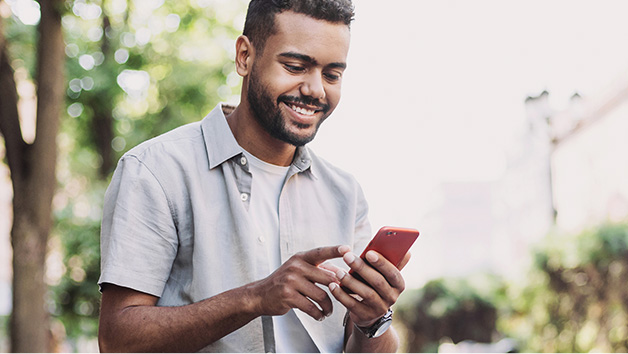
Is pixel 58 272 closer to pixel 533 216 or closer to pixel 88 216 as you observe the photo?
pixel 88 216

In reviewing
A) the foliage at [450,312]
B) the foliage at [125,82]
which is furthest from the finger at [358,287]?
the foliage at [450,312]

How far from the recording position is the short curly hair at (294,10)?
2273 mm

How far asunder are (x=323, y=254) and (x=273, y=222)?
21.3 inches

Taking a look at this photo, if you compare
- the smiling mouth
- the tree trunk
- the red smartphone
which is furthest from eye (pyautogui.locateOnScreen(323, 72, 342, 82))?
the tree trunk

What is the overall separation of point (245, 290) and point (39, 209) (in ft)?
19.0

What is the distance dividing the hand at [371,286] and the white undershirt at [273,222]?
37 centimetres

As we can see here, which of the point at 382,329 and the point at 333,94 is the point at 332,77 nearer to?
the point at 333,94

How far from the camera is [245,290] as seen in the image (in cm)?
196

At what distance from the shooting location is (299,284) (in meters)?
1.87

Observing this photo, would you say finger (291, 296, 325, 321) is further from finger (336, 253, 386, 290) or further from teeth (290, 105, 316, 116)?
teeth (290, 105, 316, 116)

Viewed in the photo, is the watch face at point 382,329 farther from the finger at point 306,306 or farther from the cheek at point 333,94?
the cheek at point 333,94

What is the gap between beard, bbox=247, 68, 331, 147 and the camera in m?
2.26

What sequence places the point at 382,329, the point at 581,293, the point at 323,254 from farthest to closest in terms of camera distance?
1. the point at 581,293
2. the point at 382,329
3. the point at 323,254

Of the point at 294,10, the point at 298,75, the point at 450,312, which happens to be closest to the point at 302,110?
the point at 298,75
